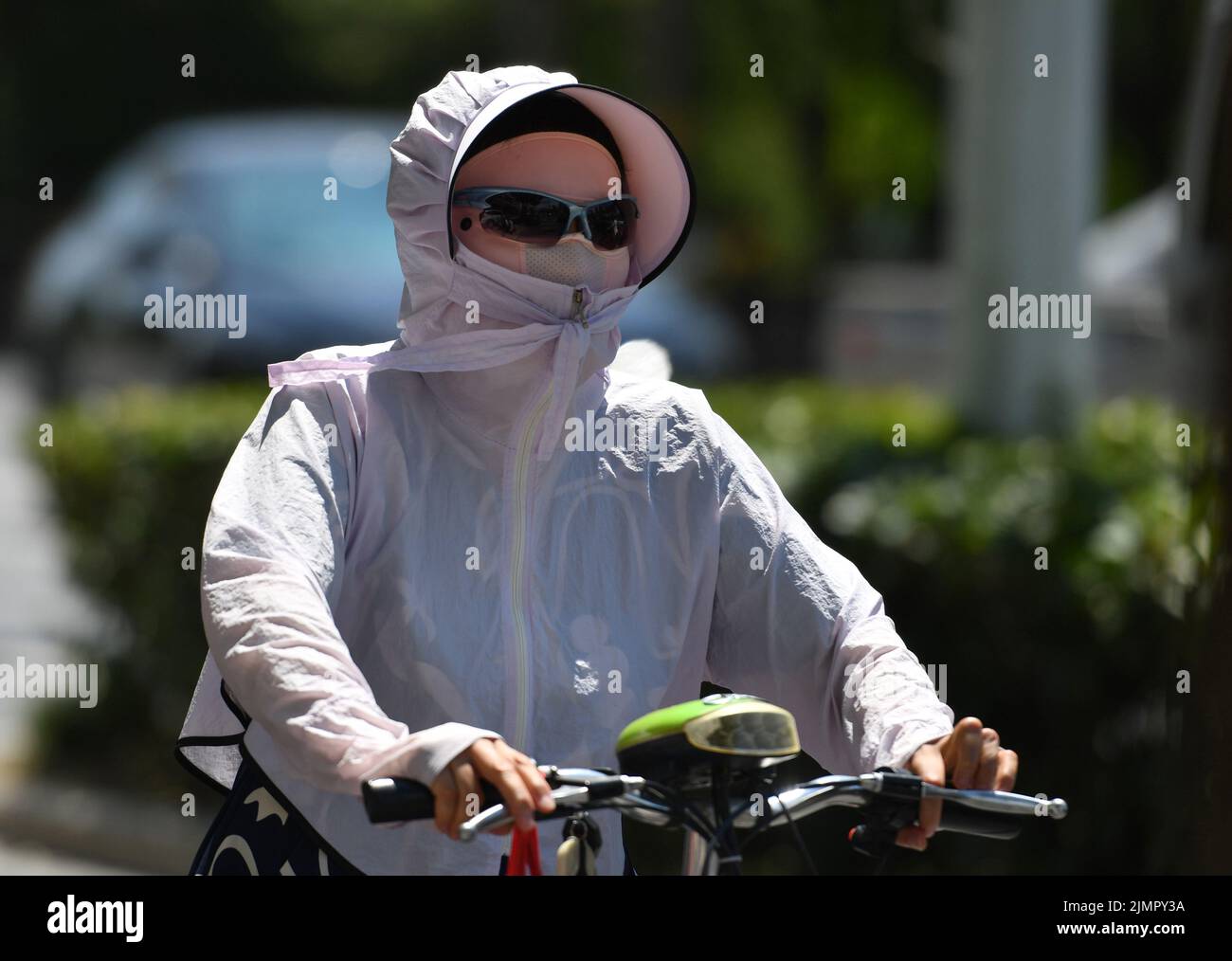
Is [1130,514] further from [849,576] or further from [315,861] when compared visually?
[315,861]

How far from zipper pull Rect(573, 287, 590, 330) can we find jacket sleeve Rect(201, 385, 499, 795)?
0.32 metres

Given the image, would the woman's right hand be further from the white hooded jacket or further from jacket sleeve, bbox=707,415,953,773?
jacket sleeve, bbox=707,415,953,773

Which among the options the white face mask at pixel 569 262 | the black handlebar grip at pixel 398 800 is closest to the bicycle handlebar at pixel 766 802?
the black handlebar grip at pixel 398 800

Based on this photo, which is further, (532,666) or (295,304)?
(295,304)

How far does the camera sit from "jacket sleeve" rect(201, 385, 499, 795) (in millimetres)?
2072

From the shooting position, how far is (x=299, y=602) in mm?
2170

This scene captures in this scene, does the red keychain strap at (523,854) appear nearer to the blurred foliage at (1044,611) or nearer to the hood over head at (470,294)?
the hood over head at (470,294)

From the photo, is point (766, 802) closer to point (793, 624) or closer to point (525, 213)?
point (793, 624)

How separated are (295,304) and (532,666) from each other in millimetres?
7760

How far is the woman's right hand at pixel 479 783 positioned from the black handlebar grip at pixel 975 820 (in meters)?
0.49

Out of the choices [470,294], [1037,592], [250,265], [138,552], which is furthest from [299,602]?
[250,265]

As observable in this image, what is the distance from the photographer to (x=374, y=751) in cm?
204

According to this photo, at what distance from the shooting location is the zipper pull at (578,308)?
8.04 ft

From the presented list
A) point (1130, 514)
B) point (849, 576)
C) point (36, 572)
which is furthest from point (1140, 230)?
point (849, 576)
